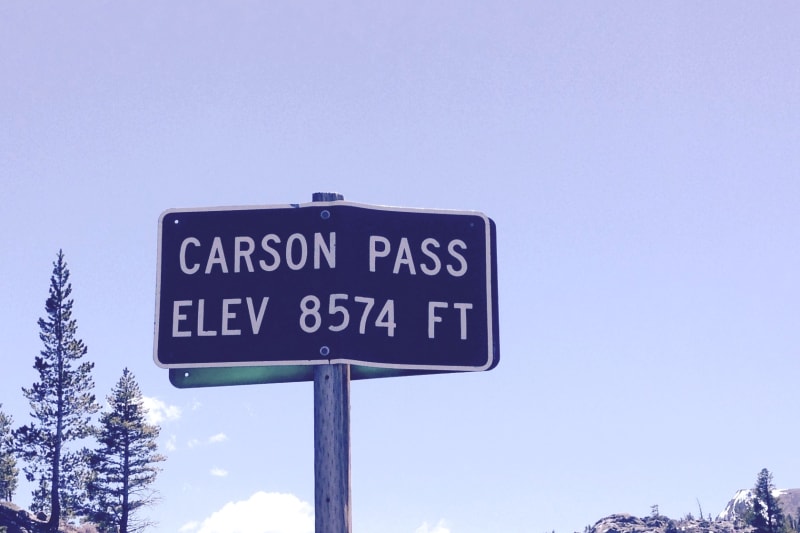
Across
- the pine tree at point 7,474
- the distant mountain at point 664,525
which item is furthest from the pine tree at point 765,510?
the pine tree at point 7,474

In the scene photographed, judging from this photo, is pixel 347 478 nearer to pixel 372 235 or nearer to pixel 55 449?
pixel 372 235

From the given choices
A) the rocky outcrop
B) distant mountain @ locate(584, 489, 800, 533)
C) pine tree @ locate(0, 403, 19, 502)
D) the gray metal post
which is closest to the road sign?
the gray metal post

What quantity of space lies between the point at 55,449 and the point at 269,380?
227 feet

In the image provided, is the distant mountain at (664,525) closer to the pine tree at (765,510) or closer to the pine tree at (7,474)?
the pine tree at (765,510)

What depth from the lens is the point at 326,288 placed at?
467cm

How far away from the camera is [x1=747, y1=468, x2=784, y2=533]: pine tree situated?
3637 inches

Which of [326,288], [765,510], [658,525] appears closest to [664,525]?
[658,525]

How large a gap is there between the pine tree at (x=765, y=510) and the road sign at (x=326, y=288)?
311 ft

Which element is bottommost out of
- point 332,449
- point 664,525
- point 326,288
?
point 664,525

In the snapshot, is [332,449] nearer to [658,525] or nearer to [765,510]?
[765,510]

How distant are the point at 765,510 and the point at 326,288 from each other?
326ft

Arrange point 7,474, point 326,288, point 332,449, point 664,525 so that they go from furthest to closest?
point 664,525 → point 7,474 → point 326,288 → point 332,449

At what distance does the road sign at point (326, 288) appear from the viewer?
463cm

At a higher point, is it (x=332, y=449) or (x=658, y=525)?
(x=332, y=449)
